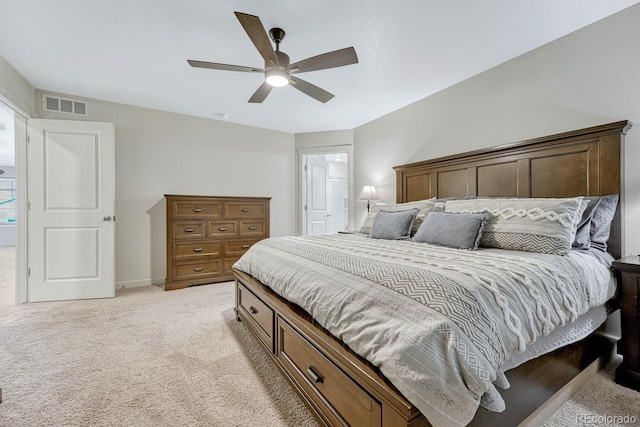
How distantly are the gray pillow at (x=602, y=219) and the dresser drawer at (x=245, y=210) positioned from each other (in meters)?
3.56

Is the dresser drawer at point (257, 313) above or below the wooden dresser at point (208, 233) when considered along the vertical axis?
below

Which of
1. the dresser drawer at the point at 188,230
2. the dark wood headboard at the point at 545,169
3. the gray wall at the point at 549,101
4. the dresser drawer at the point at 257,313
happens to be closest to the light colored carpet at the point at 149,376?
the dresser drawer at the point at 257,313

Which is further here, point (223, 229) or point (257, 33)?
point (223, 229)

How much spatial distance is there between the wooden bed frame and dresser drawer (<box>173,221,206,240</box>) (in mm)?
1545

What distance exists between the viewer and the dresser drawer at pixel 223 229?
393 cm

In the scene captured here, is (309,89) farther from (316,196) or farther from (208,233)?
(316,196)

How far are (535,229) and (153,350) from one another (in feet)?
8.87

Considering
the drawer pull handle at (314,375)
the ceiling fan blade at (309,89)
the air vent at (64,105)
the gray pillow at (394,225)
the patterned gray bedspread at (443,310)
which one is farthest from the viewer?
the air vent at (64,105)

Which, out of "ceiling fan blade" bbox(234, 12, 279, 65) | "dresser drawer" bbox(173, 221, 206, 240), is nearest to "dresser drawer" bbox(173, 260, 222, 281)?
"dresser drawer" bbox(173, 221, 206, 240)

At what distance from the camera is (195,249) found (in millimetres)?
3812

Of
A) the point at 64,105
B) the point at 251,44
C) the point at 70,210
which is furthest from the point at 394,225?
the point at 64,105

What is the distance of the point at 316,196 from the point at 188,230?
2.33 metres

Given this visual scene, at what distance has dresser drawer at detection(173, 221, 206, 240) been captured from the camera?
3685mm

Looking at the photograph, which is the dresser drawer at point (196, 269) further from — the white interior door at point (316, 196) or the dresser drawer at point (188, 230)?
the white interior door at point (316, 196)
